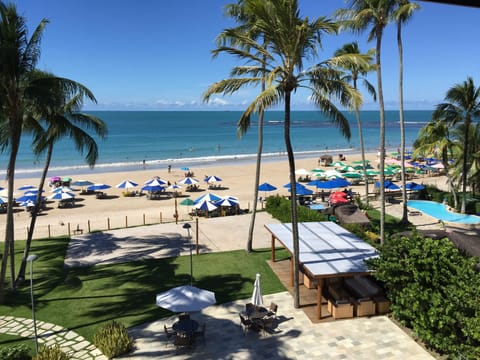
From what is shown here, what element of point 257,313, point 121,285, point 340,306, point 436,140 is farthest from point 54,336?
point 436,140

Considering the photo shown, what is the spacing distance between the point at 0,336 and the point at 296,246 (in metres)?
8.39

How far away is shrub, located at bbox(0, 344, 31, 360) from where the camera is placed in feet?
27.8

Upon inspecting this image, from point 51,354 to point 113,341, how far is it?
1.35 meters

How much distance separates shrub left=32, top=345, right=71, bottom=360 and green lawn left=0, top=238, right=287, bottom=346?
1.25m

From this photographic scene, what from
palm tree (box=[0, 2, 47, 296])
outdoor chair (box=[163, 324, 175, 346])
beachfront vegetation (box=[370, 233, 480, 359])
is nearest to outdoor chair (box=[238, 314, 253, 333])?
outdoor chair (box=[163, 324, 175, 346])

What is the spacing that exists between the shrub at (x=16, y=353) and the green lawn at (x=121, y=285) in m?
1.20

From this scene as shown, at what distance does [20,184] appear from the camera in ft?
128

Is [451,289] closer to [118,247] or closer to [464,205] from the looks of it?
[118,247]

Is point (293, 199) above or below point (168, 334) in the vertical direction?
above

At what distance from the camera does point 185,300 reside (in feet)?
32.6

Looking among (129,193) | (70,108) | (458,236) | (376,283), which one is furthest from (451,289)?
(129,193)

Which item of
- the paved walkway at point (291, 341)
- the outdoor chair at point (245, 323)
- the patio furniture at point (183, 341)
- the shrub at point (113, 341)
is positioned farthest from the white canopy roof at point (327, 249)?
the shrub at point (113, 341)

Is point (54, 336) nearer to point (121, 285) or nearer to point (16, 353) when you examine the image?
point (16, 353)

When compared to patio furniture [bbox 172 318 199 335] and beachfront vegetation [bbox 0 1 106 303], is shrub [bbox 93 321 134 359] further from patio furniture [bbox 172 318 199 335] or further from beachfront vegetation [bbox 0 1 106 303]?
beachfront vegetation [bbox 0 1 106 303]
